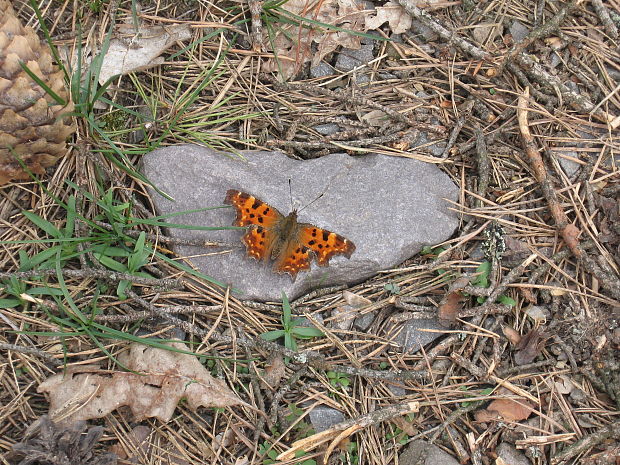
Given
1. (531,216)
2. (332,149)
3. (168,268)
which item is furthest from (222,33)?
(531,216)

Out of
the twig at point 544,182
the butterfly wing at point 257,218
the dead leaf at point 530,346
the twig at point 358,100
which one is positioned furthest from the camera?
the twig at point 358,100

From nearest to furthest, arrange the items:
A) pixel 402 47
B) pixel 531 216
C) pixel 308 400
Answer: pixel 308 400, pixel 531 216, pixel 402 47

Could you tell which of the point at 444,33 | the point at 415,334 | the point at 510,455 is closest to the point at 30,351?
the point at 415,334

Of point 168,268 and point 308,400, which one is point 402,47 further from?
point 308,400

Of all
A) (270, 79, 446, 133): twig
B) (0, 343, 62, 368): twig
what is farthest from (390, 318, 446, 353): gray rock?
(0, 343, 62, 368): twig

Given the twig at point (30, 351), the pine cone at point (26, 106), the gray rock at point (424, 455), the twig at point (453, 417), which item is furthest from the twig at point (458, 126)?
the twig at point (30, 351)

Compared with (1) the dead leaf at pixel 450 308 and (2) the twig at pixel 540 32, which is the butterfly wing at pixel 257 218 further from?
(2) the twig at pixel 540 32
